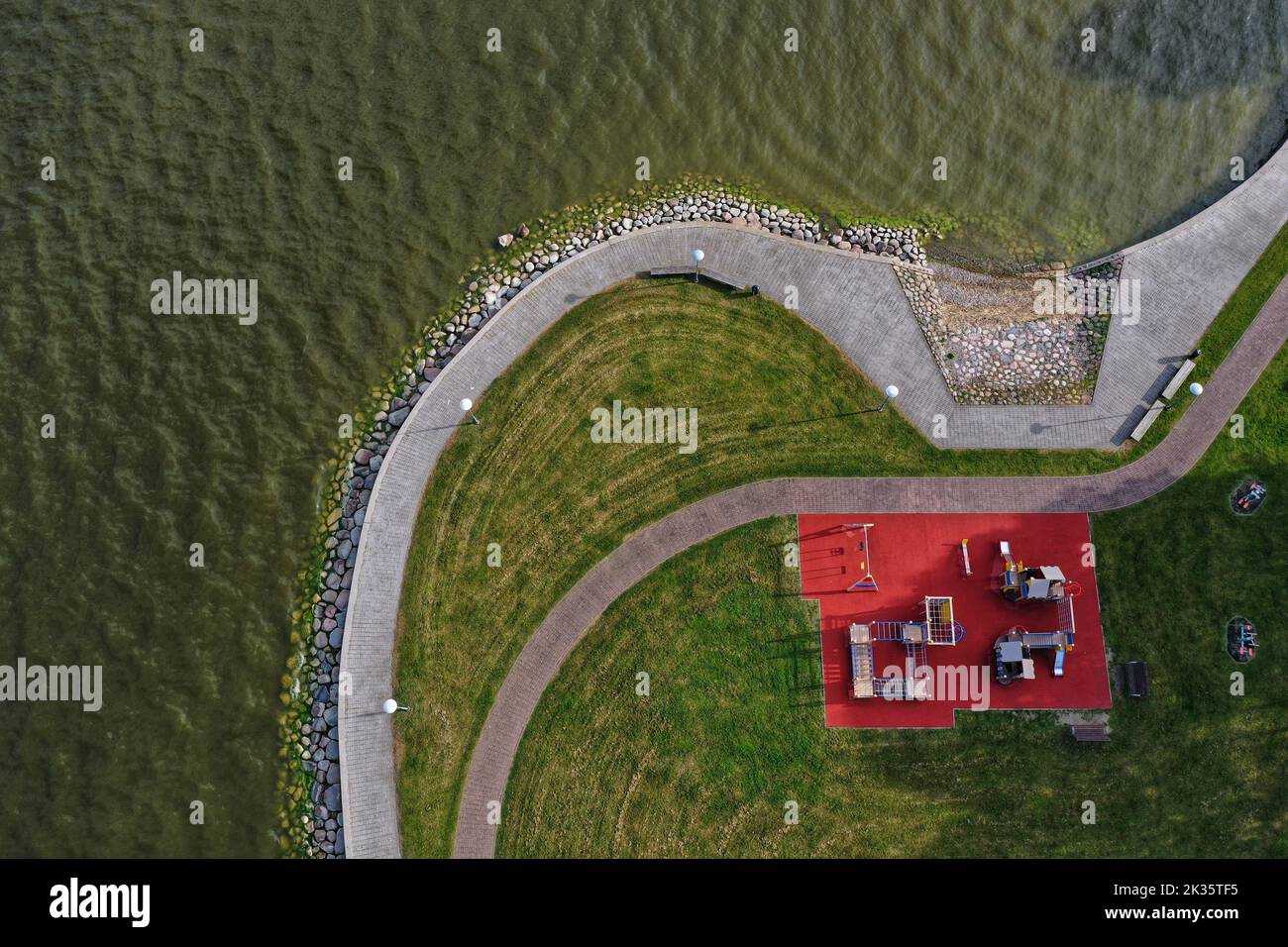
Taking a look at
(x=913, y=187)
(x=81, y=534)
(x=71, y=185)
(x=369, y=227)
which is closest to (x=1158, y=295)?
(x=913, y=187)

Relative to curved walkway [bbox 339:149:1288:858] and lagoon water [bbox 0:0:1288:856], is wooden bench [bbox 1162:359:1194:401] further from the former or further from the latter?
lagoon water [bbox 0:0:1288:856]

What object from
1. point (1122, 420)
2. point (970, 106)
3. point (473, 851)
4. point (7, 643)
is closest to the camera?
point (473, 851)

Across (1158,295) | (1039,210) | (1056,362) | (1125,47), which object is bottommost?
(1056,362)

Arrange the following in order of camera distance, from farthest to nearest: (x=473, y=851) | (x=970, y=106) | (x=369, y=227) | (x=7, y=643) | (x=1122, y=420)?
(x=970, y=106) → (x=369, y=227) → (x=1122, y=420) → (x=7, y=643) → (x=473, y=851)

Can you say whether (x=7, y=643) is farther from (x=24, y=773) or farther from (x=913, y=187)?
(x=913, y=187)

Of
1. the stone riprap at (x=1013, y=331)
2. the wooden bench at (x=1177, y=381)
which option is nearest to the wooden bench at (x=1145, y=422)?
the wooden bench at (x=1177, y=381)

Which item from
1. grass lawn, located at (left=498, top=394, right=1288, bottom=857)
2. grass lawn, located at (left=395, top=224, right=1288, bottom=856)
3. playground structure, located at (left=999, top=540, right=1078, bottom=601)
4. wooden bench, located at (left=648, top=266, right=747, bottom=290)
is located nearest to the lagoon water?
wooden bench, located at (left=648, top=266, right=747, bottom=290)

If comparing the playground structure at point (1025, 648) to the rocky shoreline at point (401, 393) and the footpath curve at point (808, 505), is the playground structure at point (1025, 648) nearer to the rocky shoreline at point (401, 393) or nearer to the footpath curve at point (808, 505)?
the footpath curve at point (808, 505)
